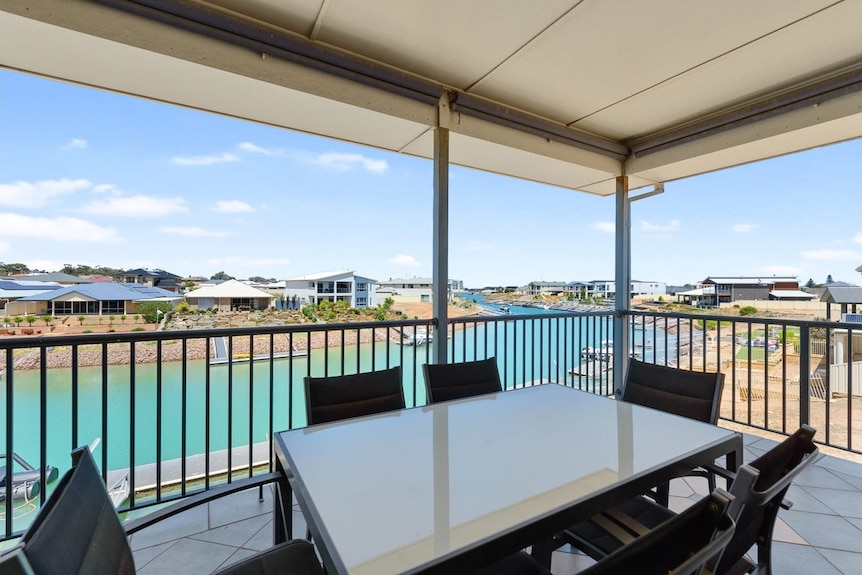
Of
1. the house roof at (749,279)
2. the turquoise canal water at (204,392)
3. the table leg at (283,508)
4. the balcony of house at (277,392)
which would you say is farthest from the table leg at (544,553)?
the house roof at (749,279)

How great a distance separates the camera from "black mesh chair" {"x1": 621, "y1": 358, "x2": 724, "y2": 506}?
183cm

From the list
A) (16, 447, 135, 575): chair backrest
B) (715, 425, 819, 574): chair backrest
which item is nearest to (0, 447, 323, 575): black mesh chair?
(16, 447, 135, 575): chair backrest

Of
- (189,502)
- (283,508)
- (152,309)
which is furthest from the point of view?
(152,309)

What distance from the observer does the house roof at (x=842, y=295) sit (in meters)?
2.99

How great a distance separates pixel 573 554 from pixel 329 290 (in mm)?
2337

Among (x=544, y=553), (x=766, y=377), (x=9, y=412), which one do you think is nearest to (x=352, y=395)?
(x=544, y=553)

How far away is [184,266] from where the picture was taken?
8.85 feet

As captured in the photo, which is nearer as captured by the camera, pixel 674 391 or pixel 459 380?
pixel 674 391

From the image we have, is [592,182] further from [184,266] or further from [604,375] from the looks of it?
[184,266]

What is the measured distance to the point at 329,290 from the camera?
10.3 feet

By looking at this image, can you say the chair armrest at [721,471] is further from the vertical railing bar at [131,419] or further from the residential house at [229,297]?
the vertical railing bar at [131,419]

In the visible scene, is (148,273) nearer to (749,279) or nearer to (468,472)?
(468,472)

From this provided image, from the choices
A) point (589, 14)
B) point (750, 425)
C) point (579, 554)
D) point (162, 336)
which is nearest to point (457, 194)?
point (589, 14)

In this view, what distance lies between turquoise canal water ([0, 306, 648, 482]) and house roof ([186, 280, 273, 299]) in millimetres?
440
